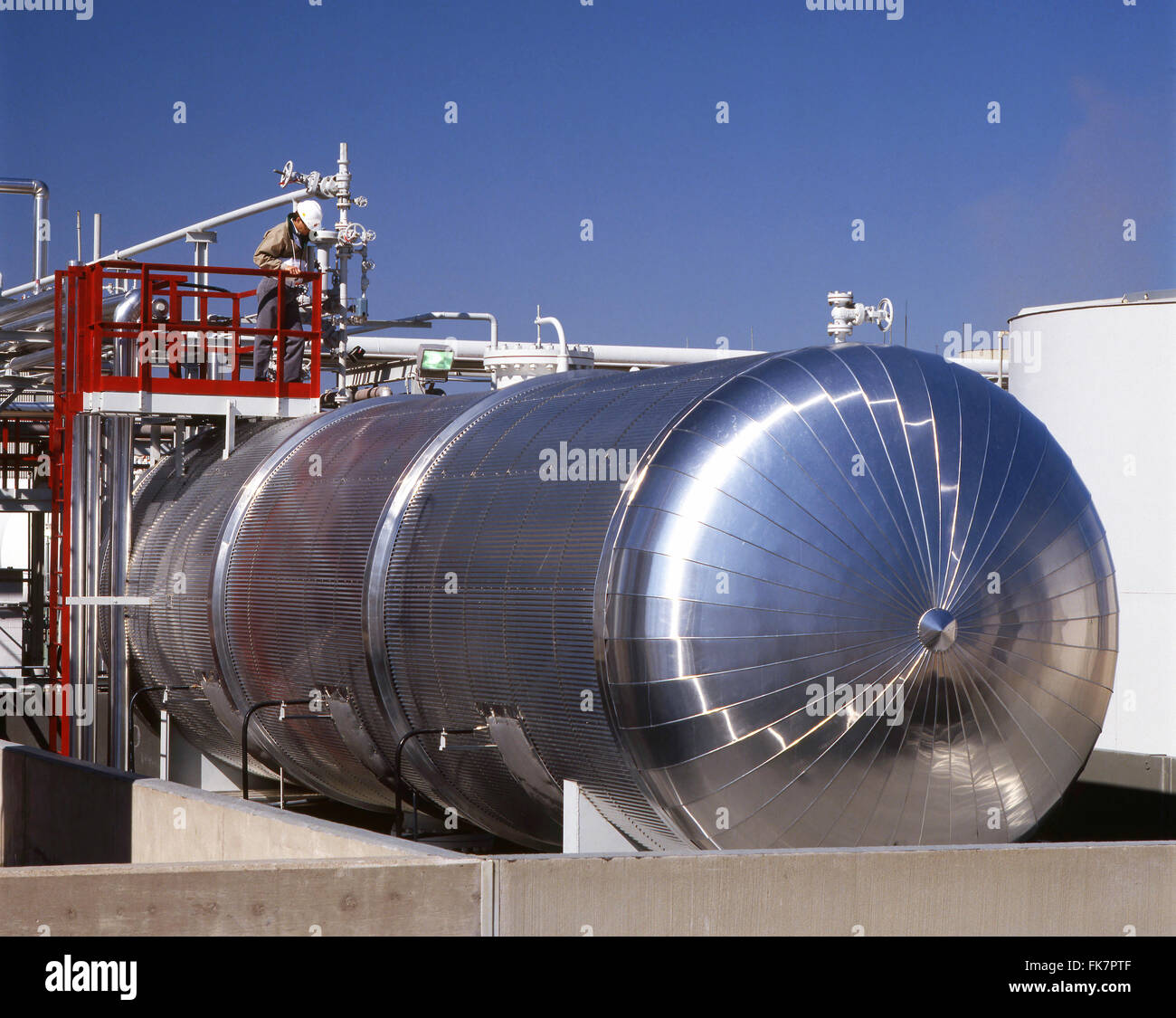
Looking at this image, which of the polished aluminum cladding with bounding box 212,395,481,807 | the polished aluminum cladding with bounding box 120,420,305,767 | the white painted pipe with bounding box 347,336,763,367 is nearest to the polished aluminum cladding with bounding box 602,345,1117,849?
the polished aluminum cladding with bounding box 212,395,481,807

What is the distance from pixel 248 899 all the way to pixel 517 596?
8.85 feet

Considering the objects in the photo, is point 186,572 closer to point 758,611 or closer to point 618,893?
point 758,611

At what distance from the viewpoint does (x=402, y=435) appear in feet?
38.0

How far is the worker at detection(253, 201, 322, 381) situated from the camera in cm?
1498

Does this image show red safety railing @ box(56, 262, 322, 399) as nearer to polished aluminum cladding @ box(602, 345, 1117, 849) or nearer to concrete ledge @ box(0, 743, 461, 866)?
concrete ledge @ box(0, 743, 461, 866)

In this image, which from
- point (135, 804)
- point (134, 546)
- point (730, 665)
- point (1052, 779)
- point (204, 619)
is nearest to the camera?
point (730, 665)

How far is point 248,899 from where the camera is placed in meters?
7.07

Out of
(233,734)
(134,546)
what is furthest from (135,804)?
(134,546)

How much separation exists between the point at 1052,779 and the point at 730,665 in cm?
241

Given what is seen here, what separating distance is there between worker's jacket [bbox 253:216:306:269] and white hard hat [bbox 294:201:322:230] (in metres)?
0.23

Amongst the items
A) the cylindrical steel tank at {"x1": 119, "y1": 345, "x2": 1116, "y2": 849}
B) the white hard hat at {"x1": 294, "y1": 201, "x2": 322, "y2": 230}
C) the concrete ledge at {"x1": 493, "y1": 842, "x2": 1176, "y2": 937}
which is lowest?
the concrete ledge at {"x1": 493, "y1": 842, "x2": 1176, "y2": 937}

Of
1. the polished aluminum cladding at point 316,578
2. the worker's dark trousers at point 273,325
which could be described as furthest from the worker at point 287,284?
the polished aluminum cladding at point 316,578

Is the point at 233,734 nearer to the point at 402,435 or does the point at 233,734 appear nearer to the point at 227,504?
the point at 227,504

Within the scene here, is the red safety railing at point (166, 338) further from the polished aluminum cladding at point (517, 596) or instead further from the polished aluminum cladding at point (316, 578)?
the polished aluminum cladding at point (517, 596)
